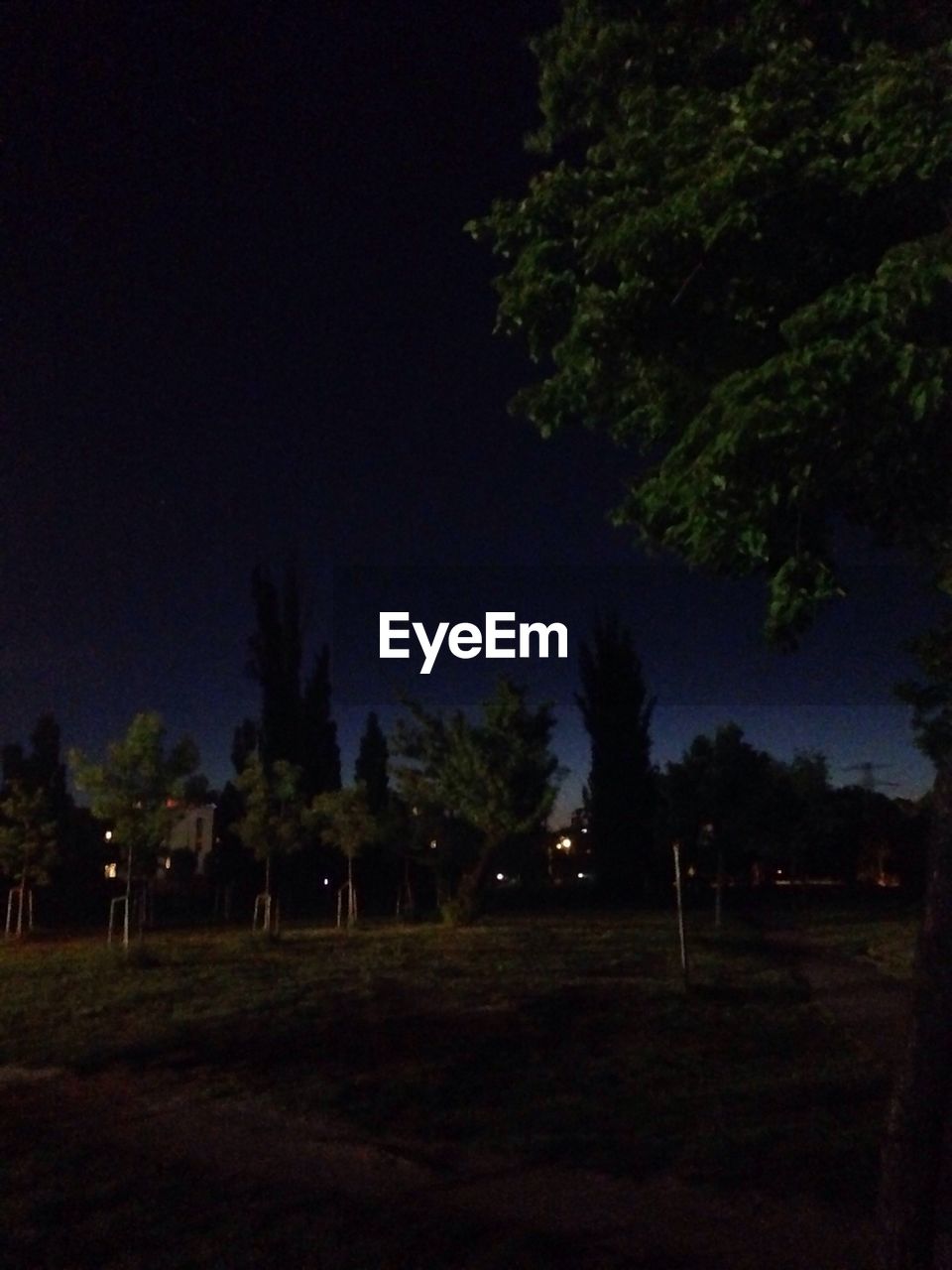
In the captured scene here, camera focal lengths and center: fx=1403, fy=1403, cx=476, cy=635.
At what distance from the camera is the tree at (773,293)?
5242 mm

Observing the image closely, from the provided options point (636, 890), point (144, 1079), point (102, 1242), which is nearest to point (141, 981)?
point (144, 1079)

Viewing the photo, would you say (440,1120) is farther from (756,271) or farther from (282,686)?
(282,686)

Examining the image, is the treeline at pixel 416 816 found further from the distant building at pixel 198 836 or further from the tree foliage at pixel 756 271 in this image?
the tree foliage at pixel 756 271

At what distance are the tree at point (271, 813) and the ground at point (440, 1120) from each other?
28.7 ft

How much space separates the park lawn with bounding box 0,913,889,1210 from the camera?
7895mm

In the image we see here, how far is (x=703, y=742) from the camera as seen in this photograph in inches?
1401

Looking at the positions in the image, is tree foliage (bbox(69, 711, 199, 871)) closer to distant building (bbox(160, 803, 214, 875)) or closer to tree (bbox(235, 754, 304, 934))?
tree (bbox(235, 754, 304, 934))

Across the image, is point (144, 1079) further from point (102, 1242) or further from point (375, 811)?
point (375, 811)

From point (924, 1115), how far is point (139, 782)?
1918cm

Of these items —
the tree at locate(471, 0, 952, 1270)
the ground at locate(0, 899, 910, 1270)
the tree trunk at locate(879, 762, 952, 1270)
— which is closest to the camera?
the tree trunk at locate(879, 762, 952, 1270)

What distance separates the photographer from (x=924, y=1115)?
472 centimetres

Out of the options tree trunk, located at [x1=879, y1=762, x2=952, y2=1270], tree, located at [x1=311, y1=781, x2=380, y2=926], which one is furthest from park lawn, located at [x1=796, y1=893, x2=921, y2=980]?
tree, located at [x1=311, y1=781, x2=380, y2=926]

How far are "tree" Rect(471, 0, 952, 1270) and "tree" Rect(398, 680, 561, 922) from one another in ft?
64.1

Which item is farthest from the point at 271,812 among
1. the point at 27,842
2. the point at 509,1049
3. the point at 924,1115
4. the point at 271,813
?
the point at 924,1115
